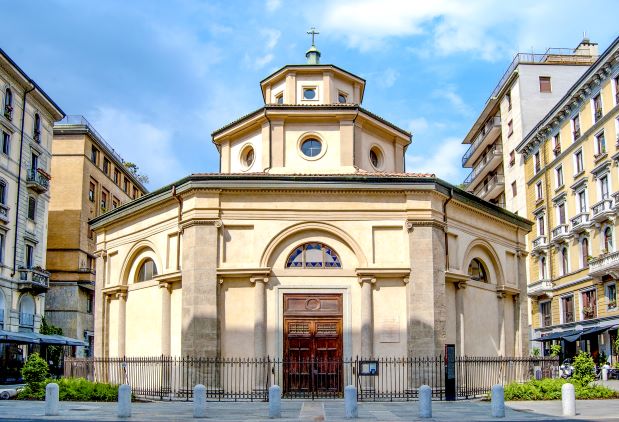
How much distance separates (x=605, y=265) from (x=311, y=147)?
23260mm

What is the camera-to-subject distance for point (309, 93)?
31.0 m

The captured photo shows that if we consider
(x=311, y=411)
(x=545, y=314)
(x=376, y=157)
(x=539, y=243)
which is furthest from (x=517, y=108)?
(x=311, y=411)

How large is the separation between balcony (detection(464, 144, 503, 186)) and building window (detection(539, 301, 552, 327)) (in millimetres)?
14905

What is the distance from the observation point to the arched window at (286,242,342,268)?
25391 millimetres

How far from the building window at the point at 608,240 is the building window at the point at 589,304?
325cm

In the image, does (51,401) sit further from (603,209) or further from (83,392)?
(603,209)

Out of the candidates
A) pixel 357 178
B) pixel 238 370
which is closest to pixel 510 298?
pixel 357 178

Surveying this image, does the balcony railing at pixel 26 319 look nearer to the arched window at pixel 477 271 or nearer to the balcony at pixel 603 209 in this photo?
the arched window at pixel 477 271

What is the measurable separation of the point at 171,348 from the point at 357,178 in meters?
9.00

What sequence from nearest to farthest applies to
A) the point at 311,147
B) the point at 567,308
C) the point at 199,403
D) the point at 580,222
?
the point at 199,403 < the point at 311,147 < the point at 580,222 < the point at 567,308

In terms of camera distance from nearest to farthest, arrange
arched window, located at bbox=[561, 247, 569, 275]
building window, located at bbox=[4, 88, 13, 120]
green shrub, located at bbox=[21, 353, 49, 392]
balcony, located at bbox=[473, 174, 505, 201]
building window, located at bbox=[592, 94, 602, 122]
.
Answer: green shrub, located at bbox=[21, 353, 49, 392] → building window, located at bbox=[592, 94, 602, 122] → building window, located at bbox=[4, 88, 13, 120] → arched window, located at bbox=[561, 247, 569, 275] → balcony, located at bbox=[473, 174, 505, 201]

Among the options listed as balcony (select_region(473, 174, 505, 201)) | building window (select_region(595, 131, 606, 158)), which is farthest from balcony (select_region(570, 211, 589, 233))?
balcony (select_region(473, 174, 505, 201))

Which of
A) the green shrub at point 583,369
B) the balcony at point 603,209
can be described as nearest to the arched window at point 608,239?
the balcony at point 603,209

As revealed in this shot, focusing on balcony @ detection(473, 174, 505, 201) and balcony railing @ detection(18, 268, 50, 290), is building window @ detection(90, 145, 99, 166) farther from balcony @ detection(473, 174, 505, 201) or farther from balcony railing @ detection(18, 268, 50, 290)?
balcony @ detection(473, 174, 505, 201)
